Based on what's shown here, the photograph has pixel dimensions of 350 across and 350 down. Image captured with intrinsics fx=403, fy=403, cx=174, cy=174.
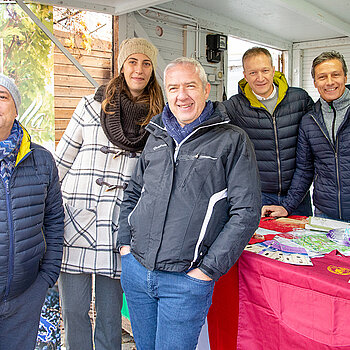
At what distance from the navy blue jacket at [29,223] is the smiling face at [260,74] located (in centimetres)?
167

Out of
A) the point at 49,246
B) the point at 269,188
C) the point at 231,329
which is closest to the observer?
the point at 49,246

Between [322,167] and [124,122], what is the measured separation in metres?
1.41

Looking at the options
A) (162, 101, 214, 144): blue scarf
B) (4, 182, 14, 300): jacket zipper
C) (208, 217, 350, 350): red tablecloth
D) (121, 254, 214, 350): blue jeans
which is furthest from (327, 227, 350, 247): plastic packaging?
(4, 182, 14, 300): jacket zipper

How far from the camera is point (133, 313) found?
1.92 m

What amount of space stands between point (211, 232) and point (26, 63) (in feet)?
12.0

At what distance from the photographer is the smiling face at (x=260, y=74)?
2.96m

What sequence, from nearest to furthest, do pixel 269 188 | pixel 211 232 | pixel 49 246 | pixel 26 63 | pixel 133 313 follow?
1. pixel 211 232
2. pixel 133 313
3. pixel 49 246
4. pixel 269 188
5. pixel 26 63

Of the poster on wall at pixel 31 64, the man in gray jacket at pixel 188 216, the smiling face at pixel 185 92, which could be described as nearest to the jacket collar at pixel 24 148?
the man in gray jacket at pixel 188 216

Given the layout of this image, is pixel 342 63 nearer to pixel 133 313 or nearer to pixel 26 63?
pixel 133 313

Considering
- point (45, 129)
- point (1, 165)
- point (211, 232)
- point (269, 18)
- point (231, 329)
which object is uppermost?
point (269, 18)

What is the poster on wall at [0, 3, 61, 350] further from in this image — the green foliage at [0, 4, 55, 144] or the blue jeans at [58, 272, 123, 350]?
the blue jeans at [58, 272, 123, 350]

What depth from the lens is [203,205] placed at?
1727 mm

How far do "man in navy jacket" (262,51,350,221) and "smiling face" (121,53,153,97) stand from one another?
3.98ft

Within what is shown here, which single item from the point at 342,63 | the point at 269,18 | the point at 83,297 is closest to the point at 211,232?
the point at 83,297
